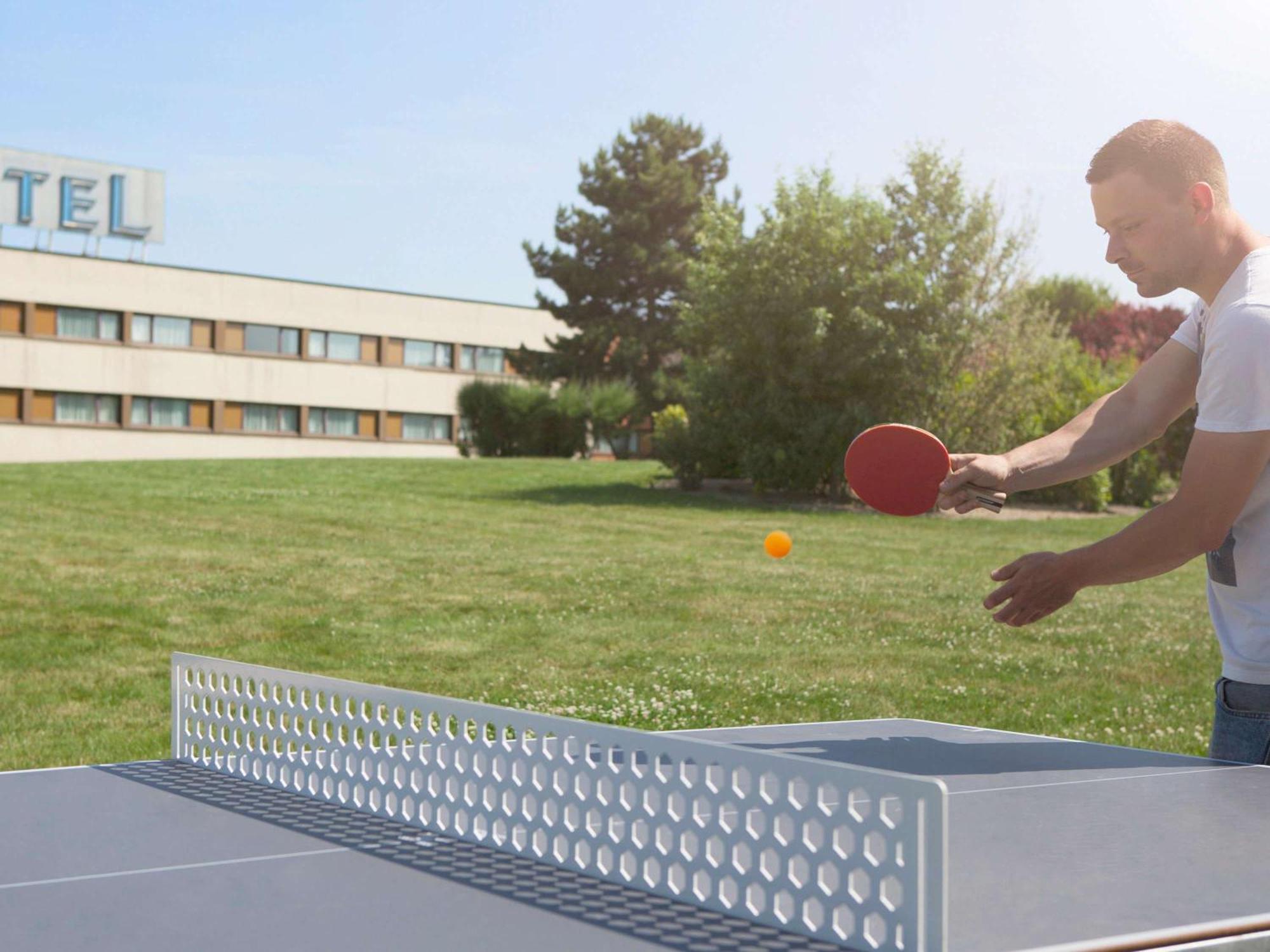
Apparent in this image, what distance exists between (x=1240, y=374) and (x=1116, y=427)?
1.03 m

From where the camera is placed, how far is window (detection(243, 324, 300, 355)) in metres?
52.7

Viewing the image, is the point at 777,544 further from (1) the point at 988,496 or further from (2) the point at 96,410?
(2) the point at 96,410

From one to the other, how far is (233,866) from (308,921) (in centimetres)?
48

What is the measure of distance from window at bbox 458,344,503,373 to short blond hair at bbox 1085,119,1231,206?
56.1 metres

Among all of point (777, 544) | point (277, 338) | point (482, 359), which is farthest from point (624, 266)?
point (777, 544)

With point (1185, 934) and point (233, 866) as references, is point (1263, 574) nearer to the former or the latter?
point (1185, 934)

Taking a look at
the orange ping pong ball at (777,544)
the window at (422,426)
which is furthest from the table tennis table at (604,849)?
A: the window at (422,426)

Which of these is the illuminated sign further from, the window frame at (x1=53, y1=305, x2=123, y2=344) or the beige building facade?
the window frame at (x1=53, y1=305, x2=123, y2=344)

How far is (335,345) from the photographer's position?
5525 centimetres

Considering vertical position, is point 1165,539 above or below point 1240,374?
below

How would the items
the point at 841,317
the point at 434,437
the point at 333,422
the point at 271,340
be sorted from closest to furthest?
the point at 841,317 → the point at 271,340 → the point at 333,422 → the point at 434,437

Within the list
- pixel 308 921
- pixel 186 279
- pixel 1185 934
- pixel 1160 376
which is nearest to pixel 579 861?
pixel 308 921

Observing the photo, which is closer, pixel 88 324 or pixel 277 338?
pixel 88 324

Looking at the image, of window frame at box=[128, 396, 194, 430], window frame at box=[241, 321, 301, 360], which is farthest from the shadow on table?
window frame at box=[241, 321, 301, 360]
